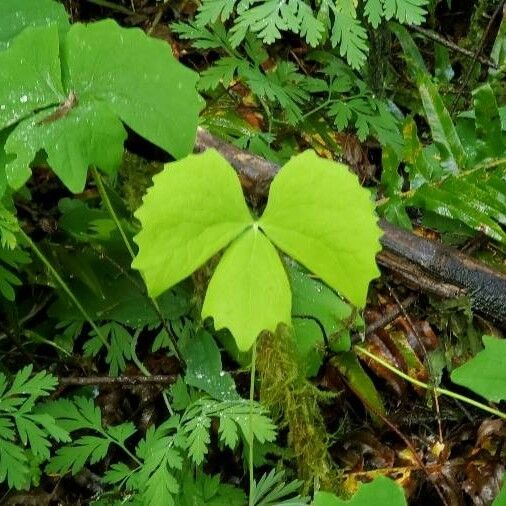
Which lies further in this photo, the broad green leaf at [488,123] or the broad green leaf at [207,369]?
the broad green leaf at [488,123]

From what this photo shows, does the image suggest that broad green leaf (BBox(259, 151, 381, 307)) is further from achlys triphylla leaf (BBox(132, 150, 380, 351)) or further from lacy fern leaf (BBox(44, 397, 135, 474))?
lacy fern leaf (BBox(44, 397, 135, 474))

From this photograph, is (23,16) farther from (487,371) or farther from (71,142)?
(487,371)

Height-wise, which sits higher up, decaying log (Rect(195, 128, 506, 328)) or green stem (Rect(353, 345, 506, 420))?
decaying log (Rect(195, 128, 506, 328))

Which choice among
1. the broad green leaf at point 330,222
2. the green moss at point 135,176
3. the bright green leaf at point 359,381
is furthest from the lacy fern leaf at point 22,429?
the bright green leaf at point 359,381

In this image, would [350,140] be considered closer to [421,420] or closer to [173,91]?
[421,420]

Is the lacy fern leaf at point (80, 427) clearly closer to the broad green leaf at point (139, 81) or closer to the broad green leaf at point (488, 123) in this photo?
the broad green leaf at point (139, 81)

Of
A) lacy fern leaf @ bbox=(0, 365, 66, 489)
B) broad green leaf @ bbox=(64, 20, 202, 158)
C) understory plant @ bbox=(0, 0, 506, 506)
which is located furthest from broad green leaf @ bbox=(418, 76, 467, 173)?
lacy fern leaf @ bbox=(0, 365, 66, 489)
